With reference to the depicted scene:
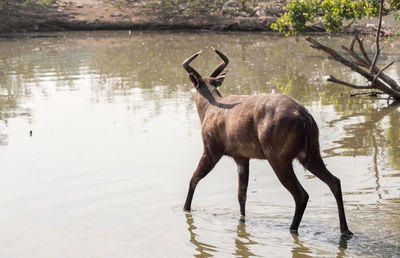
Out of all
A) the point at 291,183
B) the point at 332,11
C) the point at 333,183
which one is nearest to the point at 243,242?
the point at 291,183

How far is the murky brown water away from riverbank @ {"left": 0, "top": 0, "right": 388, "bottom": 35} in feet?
39.3

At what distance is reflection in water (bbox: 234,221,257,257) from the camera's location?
19.3 ft

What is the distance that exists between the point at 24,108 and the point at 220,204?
22.5 feet

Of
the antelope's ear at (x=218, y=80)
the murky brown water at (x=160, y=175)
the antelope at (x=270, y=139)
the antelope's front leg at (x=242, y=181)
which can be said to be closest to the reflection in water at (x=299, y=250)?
the murky brown water at (x=160, y=175)

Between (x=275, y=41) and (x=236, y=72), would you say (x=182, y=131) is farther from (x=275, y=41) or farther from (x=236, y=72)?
(x=275, y=41)

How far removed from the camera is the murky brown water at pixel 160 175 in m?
6.13

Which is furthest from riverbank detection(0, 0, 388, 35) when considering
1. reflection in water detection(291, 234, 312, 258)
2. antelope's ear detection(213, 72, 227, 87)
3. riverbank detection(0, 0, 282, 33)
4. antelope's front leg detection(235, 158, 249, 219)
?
reflection in water detection(291, 234, 312, 258)

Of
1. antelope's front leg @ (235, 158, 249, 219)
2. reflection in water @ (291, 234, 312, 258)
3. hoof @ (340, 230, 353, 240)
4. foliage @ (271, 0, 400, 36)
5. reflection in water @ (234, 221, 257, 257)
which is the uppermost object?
foliage @ (271, 0, 400, 36)

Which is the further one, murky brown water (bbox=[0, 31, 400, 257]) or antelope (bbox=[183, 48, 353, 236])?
murky brown water (bbox=[0, 31, 400, 257])

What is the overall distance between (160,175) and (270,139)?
2700mm

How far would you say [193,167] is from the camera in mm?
8688

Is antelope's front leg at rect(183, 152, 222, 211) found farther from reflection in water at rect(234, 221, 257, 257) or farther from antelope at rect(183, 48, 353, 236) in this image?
reflection in water at rect(234, 221, 257, 257)

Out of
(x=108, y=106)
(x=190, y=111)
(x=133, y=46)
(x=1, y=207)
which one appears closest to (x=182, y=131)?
(x=190, y=111)

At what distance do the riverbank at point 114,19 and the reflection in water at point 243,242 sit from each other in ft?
72.5
